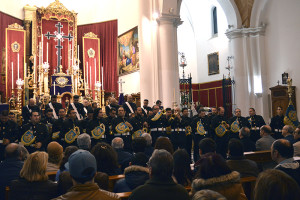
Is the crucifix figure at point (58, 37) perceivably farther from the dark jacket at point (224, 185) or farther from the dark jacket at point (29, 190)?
the dark jacket at point (224, 185)

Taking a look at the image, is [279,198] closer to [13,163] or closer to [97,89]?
[13,163]

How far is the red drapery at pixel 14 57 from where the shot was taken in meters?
16.3

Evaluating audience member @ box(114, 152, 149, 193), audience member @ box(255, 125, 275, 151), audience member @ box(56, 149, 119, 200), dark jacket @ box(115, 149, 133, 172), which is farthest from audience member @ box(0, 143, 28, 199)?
audience member @ box(255, 125, 275, 151)

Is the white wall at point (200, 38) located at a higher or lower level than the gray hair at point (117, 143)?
higher

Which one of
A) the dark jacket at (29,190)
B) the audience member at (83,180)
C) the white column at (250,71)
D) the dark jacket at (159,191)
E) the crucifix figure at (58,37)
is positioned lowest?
the dark jacket at (29,190)

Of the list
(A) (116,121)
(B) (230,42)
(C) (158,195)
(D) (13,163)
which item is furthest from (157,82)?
(C) (158,195)

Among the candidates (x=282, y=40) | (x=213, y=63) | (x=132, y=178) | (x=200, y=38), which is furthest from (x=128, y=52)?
(x=132, y=178)

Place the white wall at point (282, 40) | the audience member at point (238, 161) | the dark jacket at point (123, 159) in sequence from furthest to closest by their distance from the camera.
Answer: the white wall at point (282, 40), the dark jacket at point (123, 159), the audience member at point (238, 161)

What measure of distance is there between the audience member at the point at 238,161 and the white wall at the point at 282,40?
11398 millimetres

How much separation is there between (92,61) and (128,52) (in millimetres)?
2255

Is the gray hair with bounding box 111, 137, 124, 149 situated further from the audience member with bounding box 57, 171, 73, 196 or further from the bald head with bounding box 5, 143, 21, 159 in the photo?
the audience member with bounding box 57, 171, 73, 196

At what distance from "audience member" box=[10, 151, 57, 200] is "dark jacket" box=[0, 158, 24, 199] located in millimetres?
952

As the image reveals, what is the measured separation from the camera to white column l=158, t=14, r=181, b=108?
507 inches

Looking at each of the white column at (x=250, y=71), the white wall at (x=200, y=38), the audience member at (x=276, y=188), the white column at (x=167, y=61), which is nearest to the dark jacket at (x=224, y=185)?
the audience member at (x=276, y=188)
